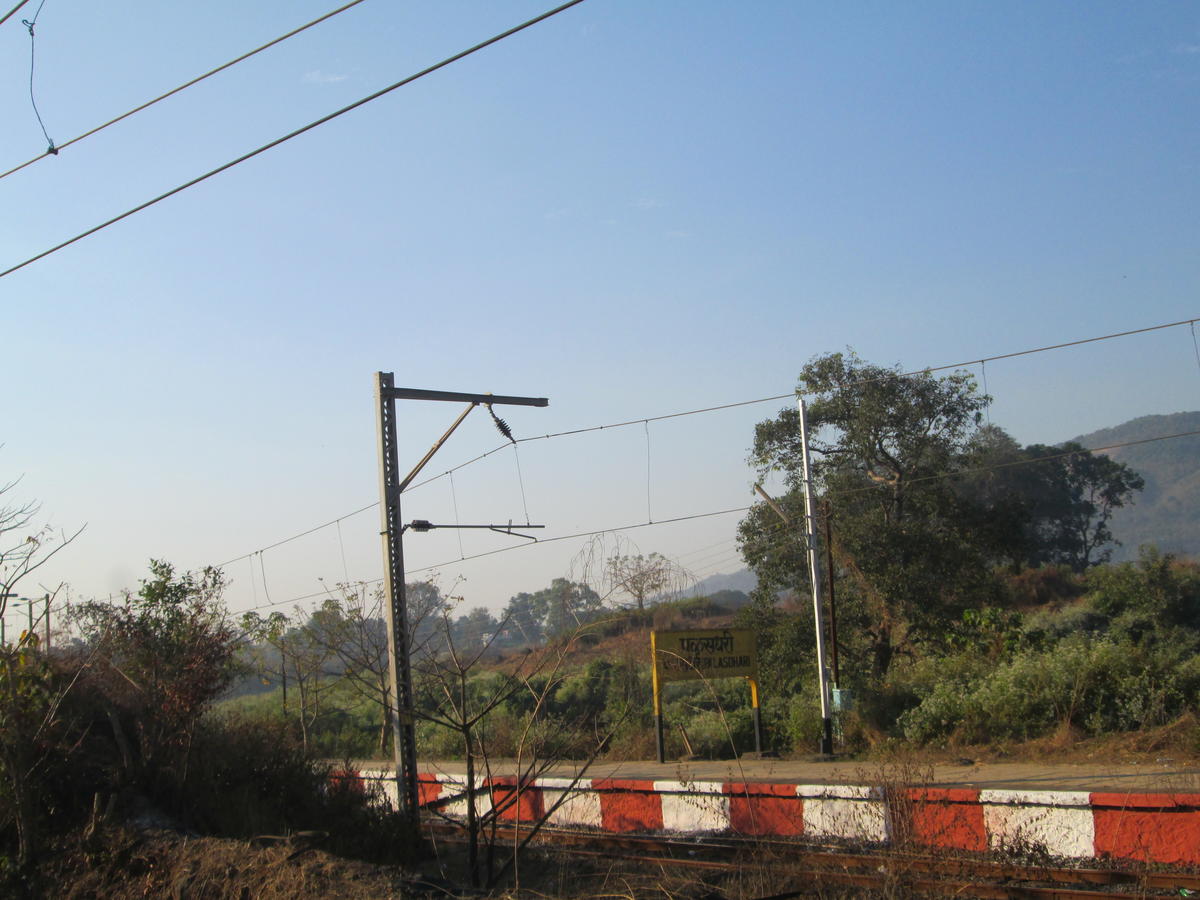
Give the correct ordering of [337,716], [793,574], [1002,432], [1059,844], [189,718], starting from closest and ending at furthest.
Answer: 1. [1059,844]
2. [189,718]
3. [793,574]
4. [337,716]
5. [1002,432]

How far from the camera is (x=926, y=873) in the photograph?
8969 millimetres

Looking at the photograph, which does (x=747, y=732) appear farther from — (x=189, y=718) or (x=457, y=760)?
(x=189, y=718)

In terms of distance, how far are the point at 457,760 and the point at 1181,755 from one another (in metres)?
17.0

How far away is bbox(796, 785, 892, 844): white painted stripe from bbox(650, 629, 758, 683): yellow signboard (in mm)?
8824

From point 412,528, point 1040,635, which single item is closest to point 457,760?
point 412,528

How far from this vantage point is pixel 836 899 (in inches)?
324

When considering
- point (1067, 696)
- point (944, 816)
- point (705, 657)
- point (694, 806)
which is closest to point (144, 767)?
point (694, 806)

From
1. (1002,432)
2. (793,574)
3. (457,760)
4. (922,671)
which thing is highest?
(1002,432)

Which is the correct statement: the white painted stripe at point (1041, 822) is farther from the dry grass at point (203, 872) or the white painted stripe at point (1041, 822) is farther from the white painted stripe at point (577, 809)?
the dry grass at point (203, 872)

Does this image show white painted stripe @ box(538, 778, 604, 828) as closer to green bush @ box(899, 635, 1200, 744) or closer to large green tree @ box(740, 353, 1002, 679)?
green bush @ box(899, 635, 1200, 744)

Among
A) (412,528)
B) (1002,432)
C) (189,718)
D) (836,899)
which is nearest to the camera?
(836,899)

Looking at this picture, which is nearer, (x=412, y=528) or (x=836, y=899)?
(x=836, y=899)

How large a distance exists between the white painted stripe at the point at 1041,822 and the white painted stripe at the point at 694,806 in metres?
3.34

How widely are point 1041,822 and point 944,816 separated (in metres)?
0.96
